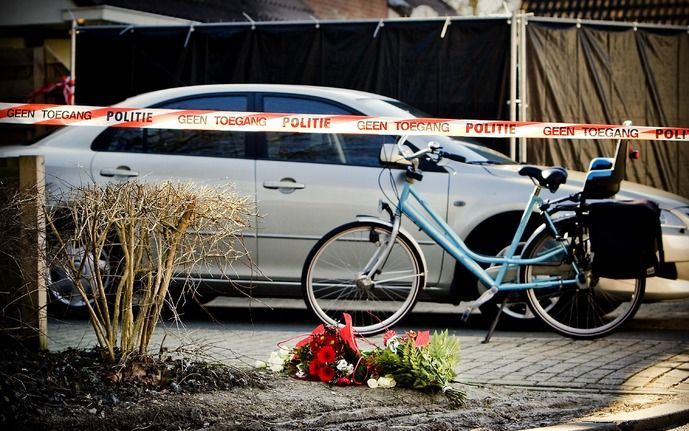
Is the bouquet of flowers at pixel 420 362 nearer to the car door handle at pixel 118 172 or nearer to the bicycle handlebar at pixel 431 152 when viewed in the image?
the bicycle handlebar at pixel 431 152

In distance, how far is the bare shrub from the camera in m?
5.80

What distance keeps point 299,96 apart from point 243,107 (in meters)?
0.47

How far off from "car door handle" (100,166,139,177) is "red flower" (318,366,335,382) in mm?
3510

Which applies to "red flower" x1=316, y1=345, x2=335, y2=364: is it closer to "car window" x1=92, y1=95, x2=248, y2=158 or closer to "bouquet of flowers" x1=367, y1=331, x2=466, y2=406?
"bouquet of flowers" x1=367, y1=331, x2=466, y2=406

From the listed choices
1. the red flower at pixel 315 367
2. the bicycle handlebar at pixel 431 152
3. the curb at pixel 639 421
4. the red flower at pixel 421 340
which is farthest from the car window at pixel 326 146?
the curb at pixel 639 421

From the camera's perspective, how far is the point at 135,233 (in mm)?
5957

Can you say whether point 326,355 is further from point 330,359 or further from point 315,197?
point 315,197

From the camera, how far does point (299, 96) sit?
947 cm

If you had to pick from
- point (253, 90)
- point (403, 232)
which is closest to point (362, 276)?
point (403, 232)

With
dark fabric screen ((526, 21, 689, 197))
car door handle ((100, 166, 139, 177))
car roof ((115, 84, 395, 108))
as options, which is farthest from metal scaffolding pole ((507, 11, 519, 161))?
car door handle ((100, 166, 139, 177))

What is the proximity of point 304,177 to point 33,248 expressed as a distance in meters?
3.19

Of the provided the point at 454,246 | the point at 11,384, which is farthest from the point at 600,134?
the point at 11,384

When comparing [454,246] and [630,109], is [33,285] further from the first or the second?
[630,109]

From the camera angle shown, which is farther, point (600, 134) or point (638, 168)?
point (638, 168)
